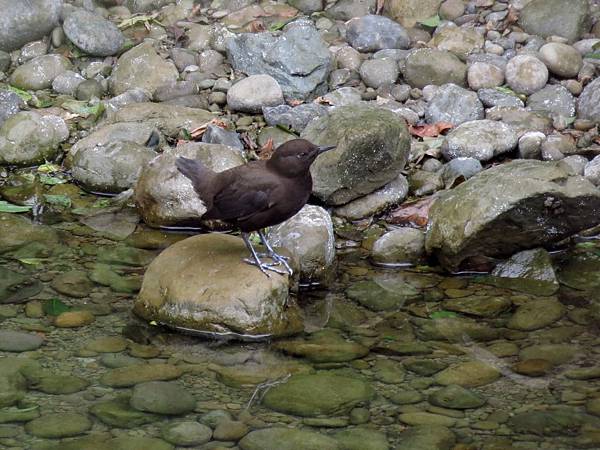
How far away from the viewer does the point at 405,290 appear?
6609 mm

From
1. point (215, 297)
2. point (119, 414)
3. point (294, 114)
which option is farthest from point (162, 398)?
point (294, 114)

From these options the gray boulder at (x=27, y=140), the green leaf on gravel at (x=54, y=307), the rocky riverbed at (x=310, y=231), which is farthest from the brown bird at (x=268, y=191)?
the gray boulder at (x=27, y=140)

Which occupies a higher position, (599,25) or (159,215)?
(599,25)

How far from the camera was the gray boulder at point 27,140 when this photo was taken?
860 centimetres

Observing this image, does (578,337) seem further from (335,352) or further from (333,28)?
(333,28)

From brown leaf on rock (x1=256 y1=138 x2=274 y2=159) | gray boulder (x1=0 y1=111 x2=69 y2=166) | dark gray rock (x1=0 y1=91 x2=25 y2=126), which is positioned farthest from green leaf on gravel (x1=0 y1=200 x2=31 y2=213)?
brown leaf on rock (x1=256 y1=138 x2=274 y2=159)

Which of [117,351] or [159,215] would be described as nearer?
[117,351]

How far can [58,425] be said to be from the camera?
15.7 feet

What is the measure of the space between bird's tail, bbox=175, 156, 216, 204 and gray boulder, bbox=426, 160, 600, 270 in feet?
5.92

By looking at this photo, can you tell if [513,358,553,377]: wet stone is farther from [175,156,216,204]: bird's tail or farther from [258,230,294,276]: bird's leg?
[175,156,216,204]: bird's tail

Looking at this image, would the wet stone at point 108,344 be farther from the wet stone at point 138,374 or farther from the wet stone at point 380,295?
the wet stone at point 380,295

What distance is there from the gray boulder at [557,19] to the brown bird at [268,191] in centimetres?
486

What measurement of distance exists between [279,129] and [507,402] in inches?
170

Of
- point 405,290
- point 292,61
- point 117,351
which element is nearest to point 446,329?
point 405,290
